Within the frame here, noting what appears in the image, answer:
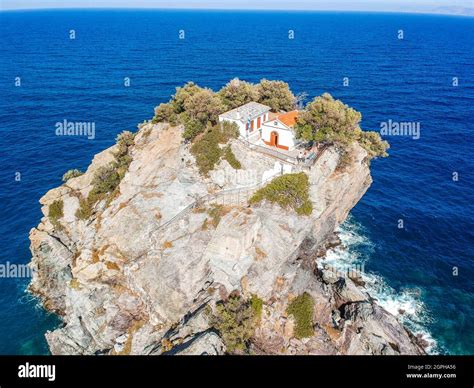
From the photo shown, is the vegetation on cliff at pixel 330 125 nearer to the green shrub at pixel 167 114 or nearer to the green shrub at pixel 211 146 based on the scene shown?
the green shrub at pixel 211 146

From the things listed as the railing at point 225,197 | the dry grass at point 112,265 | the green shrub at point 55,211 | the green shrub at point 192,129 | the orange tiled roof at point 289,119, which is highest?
the orange tiled roof at point 289,119

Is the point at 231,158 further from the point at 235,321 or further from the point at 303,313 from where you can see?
the point at 303,313

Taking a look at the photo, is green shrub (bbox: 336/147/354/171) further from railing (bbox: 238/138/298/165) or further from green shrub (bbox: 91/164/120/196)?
green shrub (bbox: 91/164/120/196)

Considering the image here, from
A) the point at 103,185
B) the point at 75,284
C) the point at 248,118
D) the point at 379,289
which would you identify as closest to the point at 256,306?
the point at 75,284

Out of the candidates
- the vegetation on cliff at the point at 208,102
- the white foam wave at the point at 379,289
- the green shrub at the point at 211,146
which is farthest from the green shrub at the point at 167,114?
the white foam wave at the point at 379,289

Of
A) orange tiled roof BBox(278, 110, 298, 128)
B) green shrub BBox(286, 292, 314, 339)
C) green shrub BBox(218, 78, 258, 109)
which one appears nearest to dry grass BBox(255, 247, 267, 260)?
green shrub BBox(286, 292, 314, 339)

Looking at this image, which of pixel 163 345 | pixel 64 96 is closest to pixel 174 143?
pixel 163 345
